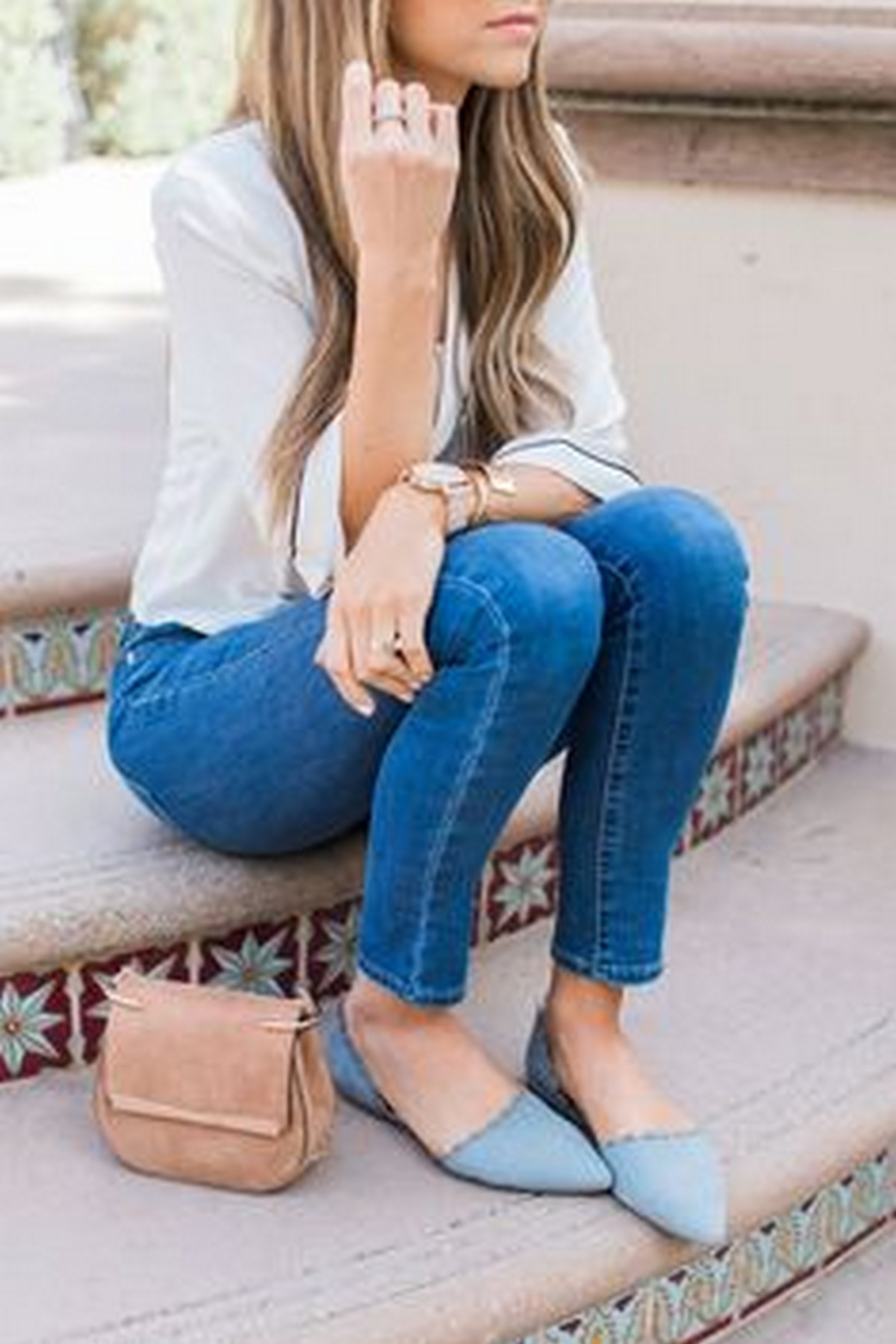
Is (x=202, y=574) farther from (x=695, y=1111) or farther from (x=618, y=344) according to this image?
(x=618, y=344)

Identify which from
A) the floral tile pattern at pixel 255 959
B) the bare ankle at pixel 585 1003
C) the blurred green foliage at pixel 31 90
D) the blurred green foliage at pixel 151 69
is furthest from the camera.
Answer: the blurred green foliage at pixel 151 69

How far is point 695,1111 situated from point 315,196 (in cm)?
86

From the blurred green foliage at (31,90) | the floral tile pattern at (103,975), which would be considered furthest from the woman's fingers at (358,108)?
the blurred green foliage at (31,90)

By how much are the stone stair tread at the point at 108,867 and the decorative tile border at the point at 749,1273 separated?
440 millimetres

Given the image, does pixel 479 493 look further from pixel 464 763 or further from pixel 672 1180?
pixel 672 1180

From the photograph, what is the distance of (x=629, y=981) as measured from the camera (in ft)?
6.18

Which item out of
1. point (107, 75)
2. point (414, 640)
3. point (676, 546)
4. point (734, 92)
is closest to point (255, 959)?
point (414, 640)

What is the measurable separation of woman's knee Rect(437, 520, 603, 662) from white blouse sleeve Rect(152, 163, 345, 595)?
0.14 meters

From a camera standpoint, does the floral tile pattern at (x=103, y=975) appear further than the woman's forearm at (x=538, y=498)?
Yes

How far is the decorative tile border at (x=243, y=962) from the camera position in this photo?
195 cm

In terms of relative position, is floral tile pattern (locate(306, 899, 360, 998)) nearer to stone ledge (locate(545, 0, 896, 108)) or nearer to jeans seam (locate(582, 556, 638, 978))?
jeans seam (locate(582, 556, 638, 978))

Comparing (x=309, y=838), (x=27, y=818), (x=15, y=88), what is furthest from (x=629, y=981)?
(x=15, y=88)

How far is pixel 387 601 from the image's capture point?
5.63ft

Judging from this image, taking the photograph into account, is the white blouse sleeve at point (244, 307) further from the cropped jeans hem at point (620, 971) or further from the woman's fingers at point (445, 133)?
the cropped jeans hem at point (620, 971)
